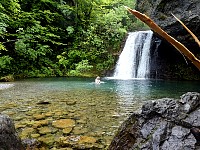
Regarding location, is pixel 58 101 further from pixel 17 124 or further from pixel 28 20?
pixel 28 20

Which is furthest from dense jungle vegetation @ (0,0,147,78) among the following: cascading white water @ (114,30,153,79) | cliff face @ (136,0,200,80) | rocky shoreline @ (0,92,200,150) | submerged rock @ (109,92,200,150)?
submerged rock @ (109,92,200,150)

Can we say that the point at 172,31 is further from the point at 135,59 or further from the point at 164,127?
the point at 164,127

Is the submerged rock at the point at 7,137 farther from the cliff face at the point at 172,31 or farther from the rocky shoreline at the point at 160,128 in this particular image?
the cliff face at the point at 172,31

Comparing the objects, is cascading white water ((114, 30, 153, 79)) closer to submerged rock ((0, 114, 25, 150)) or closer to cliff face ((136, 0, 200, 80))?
cliff face ((136, 0, 200, 80))

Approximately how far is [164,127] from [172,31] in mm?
11910

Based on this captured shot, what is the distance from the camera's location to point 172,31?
1331 centimetres

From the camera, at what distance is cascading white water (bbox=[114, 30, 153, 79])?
17656 mm

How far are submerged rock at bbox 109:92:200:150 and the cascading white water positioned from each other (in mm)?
14699

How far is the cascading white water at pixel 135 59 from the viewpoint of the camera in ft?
57.9

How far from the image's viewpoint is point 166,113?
2.44 metres

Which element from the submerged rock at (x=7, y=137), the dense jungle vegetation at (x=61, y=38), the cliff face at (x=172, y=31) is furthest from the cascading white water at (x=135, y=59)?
the submerged rock at (x=7, y=137)

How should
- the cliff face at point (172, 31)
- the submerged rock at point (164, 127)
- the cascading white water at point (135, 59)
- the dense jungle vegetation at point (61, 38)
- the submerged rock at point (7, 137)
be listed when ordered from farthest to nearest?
the cascading white water at point (135, 59) → the dense jungle vegetation at point (61, 38) → the cliff face at point (172, 31) → the submerged rock at point (7, 137) → the submerged rock at point (164, 127)

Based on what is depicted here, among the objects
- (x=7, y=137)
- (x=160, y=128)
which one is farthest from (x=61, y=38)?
(x=160, y=128)

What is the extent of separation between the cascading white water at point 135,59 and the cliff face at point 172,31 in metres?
0.55
